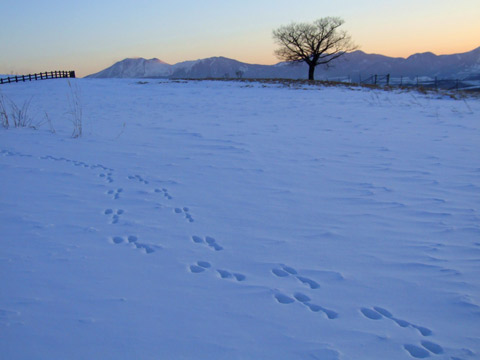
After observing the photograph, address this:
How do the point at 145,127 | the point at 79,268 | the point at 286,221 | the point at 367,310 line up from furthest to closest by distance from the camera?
the point at 145,127
the point at 286,221
the point at 79,268
the point at 367,310

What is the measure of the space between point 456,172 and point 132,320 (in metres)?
4.61

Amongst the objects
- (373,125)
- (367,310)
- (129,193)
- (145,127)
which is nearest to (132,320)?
(367,310)

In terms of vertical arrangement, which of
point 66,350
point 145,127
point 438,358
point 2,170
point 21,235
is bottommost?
point 438,358

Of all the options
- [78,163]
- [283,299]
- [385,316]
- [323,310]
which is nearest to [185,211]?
[283,299]

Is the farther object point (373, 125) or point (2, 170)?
point (373, 125)

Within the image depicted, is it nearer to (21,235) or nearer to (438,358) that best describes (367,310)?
(438,358)

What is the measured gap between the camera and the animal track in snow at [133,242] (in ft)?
9.18

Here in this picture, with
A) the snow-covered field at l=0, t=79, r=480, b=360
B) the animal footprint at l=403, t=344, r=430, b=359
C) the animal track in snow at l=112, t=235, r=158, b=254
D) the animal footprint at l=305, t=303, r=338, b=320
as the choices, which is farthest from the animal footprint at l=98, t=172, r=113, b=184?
the animal footprint at l=403, t=344, r=430, b=359

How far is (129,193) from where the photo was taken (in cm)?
396

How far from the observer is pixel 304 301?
2.22 m

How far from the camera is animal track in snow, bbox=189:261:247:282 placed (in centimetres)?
246

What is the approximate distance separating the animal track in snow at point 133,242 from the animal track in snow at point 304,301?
A: 111 cm

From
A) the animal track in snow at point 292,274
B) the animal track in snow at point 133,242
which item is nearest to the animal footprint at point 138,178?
the animal track in snow at point 133,242

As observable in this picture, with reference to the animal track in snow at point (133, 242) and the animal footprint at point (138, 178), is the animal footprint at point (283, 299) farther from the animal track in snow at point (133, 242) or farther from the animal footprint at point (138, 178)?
the animal footprint at point (138, 178)
